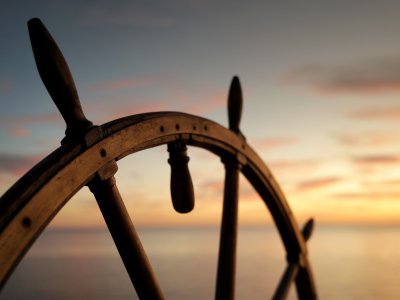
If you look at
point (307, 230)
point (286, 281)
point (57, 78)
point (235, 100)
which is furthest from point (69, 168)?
point (307, 230)

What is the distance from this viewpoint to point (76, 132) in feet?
4.29

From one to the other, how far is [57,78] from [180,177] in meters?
0.78

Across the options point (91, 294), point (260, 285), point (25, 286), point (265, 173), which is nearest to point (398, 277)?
point (260, 285)

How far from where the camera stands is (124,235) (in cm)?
142

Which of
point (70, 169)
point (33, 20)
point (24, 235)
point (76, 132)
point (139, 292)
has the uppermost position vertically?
point (33, 20)

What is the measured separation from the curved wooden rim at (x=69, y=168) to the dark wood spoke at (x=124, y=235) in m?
0.10

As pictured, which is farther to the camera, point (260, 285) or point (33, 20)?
point (260, 285)

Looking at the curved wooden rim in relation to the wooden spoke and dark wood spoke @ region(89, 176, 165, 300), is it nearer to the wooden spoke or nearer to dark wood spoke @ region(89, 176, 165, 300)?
dark wood spoke @ region(89, 176, 165, 300)

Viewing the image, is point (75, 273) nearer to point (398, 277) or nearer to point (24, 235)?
point (398, 277)

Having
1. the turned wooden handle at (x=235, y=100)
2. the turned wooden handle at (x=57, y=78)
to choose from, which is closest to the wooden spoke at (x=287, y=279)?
the turned wooden handle at (x=235, y=100)

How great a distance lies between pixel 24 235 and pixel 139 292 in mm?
546

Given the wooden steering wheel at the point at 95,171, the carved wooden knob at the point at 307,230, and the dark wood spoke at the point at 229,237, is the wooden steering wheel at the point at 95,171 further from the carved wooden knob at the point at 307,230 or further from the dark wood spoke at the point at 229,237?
the carved wooden knob at the point at 307,230

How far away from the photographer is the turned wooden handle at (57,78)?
4.03 feet

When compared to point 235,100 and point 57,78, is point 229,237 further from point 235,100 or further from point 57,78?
point 57,78
